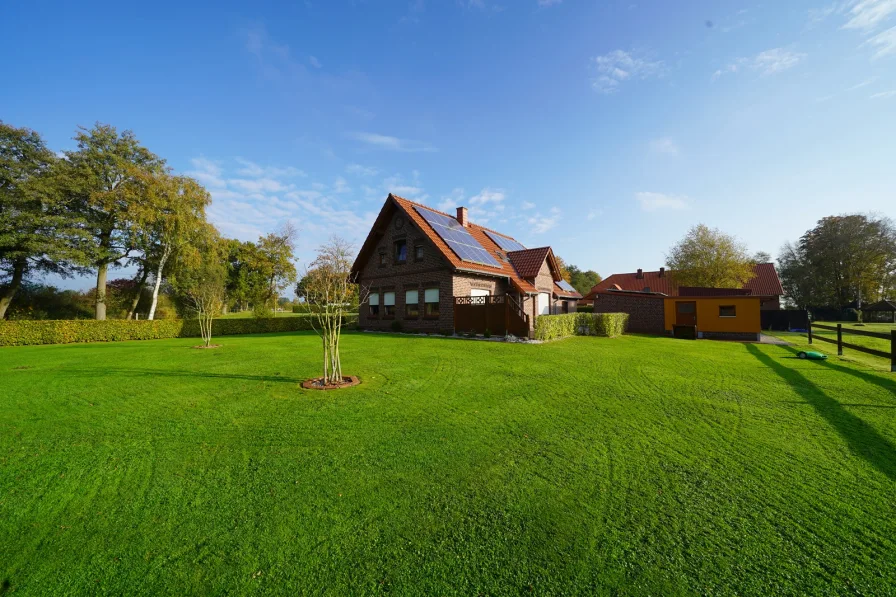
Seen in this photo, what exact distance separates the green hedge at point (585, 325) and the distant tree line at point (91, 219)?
19.1 metres

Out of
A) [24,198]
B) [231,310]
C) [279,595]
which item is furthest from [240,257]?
[279,595]

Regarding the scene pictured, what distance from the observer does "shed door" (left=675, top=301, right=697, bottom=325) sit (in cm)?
1877

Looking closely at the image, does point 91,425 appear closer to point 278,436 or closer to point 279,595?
point 278,436

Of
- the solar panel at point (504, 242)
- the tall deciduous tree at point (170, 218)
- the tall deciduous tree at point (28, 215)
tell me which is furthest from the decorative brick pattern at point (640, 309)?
the tall deciduous tree at point (28, 215)

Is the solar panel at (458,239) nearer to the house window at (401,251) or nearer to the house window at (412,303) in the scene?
the house window at (401,251)

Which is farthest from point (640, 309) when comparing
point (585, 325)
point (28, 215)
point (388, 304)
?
point (28, 215)

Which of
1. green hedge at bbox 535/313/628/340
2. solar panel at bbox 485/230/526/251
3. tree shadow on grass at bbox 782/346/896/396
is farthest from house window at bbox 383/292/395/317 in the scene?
tree shadow on grass at bbox 782/346/896/396

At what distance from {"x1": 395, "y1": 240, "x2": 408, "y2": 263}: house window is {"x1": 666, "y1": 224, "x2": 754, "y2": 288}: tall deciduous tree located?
81.8 feet

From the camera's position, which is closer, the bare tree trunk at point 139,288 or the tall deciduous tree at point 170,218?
the tall deciduous tree at point 170,218

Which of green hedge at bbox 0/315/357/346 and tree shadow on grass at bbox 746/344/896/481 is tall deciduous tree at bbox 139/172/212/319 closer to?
green hedge at bbox 0/315/357/346

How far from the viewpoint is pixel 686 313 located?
19.0m

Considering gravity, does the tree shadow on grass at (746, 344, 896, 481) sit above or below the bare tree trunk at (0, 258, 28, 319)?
below

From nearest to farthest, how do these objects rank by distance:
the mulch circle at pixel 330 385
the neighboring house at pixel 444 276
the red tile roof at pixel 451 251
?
the mulch circle at pixel 330 385, the neighboring house at pixel 444 276, the red tile roof at pixel 451 251

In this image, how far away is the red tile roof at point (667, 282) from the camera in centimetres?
3026
